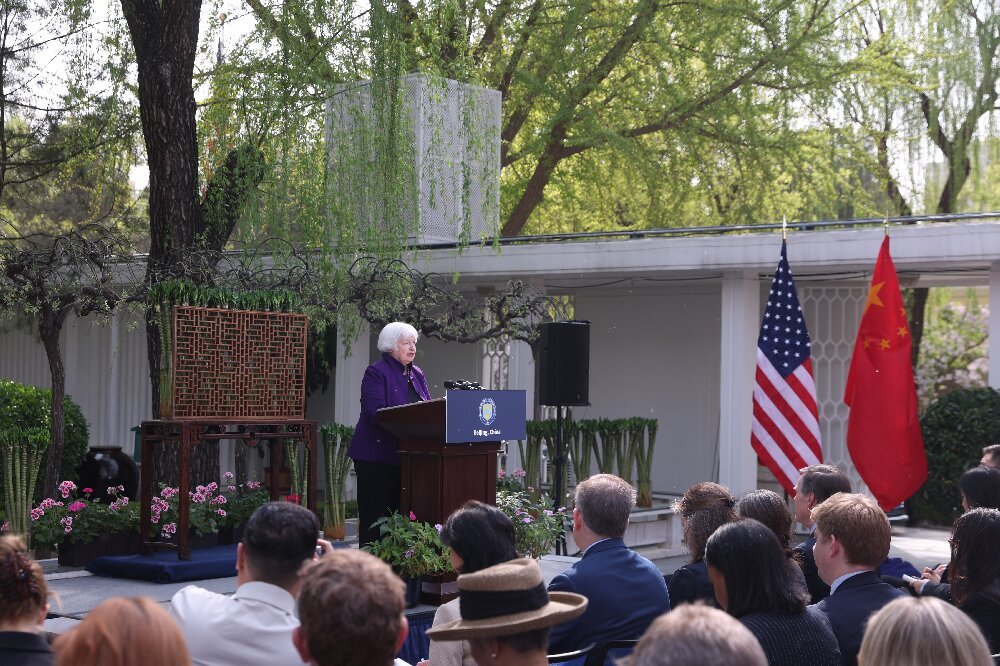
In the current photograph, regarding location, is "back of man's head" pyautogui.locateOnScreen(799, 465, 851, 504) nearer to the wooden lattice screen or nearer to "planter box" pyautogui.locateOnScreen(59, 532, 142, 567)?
the wooden lattice screen

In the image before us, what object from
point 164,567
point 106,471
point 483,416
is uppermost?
point 483,416

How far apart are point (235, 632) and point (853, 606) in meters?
2.11

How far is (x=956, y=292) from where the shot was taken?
26.2m

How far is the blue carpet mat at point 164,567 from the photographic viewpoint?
310 inches

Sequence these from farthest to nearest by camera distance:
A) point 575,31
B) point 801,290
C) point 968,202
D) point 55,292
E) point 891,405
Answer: point 968,202
point 575,31
point 801,290
point 891,405
point 55,292

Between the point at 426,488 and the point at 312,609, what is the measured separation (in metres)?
4.67

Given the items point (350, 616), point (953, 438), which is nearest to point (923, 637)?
point (350, 616)

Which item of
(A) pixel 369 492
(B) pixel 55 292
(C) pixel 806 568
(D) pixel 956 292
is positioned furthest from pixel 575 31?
(D) pixel 956 292

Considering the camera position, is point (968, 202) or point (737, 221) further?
point (968, 202)

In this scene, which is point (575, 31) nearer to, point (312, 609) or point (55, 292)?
point (55, 292)

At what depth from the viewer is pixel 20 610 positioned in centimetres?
316

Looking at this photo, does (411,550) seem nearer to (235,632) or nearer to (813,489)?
(813,489)

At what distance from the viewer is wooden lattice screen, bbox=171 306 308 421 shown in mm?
8320

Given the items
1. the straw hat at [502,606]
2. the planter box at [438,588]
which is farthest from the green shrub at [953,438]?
the straw hat at [502,606]
